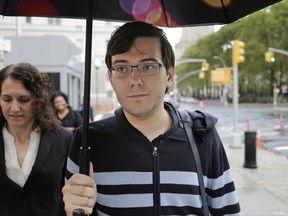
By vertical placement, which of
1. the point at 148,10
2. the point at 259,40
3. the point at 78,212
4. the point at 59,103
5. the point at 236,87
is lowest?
the point at 78,212

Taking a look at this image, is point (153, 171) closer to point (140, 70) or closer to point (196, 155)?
point (196, 155)

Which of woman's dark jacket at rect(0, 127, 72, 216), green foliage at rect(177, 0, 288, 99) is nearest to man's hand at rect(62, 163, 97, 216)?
woman's dark jacket at rect(0, 127, 72, 216)

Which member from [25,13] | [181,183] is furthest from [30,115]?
[181,183]

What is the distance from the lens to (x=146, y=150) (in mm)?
1810

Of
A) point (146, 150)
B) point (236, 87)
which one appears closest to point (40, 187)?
point (146, 150)

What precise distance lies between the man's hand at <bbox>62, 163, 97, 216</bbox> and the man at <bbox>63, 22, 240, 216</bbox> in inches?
6.2

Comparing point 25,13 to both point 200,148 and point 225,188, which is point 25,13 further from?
point 225,188

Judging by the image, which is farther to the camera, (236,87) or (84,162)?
(236,87)

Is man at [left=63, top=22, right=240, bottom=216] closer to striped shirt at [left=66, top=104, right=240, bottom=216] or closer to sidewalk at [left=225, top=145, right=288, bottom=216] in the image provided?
striped shirt at [left=66, top=104, right=240, bottom=216]

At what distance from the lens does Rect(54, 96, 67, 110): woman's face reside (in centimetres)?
684

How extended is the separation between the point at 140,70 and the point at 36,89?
3.48ft

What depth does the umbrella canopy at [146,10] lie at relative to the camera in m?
2.08

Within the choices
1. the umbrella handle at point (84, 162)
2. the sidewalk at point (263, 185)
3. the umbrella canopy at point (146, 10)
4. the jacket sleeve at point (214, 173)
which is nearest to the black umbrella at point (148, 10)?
the umbrella canopy at point (146, 10)

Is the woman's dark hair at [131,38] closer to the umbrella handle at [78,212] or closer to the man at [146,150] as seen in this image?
the man at [146,150]
